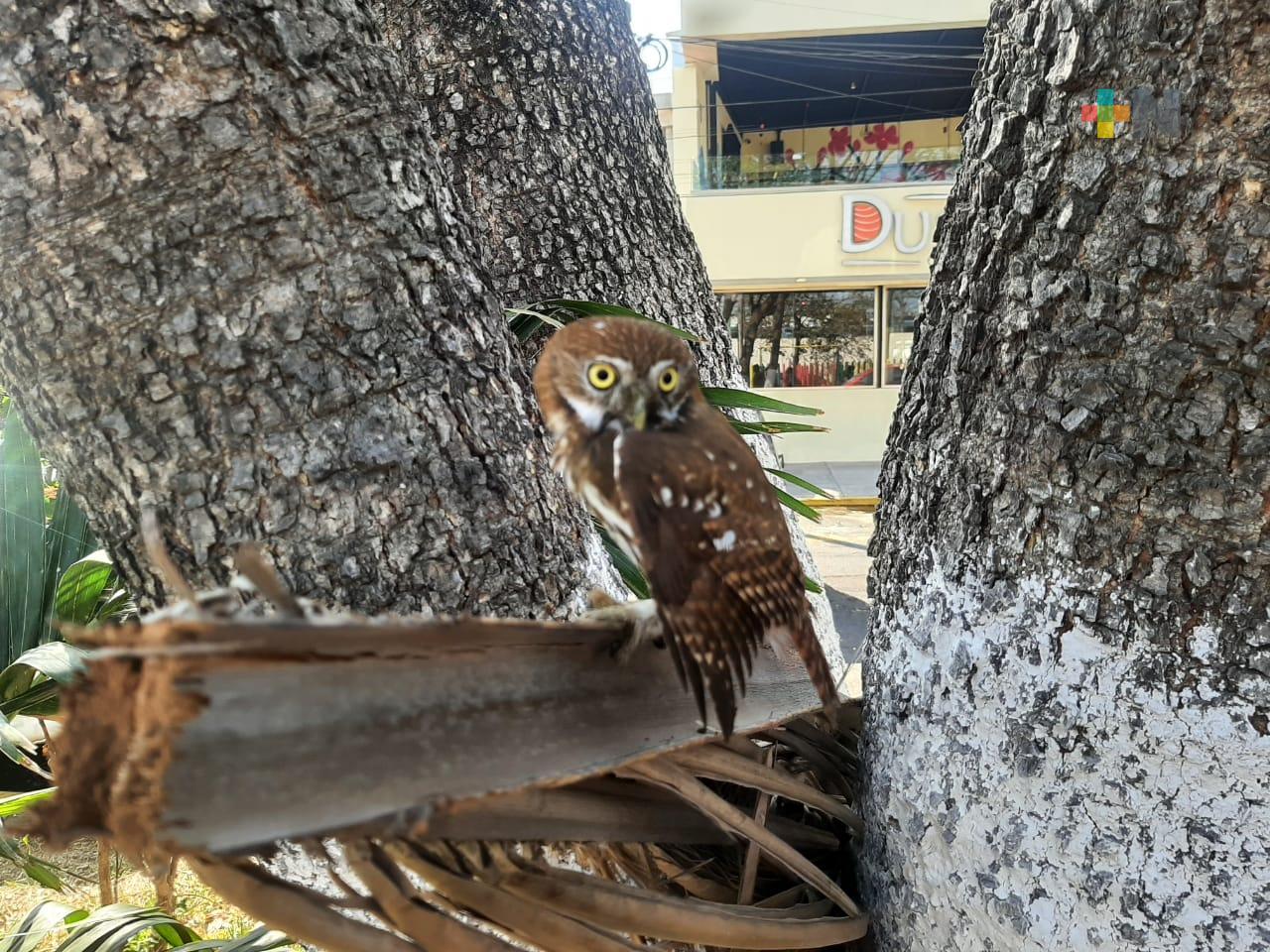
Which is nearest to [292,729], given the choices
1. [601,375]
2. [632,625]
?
[632,625]

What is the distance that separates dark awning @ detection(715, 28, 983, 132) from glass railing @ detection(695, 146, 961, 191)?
0.97 m

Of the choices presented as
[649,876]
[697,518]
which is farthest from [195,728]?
[649,876]

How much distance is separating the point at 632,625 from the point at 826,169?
13.3m

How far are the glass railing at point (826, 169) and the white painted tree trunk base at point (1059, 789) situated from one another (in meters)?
12.9

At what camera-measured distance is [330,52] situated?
114cm

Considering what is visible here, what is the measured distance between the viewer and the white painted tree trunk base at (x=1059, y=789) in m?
0.95

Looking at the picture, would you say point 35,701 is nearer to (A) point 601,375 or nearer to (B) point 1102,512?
(A) point 601,375

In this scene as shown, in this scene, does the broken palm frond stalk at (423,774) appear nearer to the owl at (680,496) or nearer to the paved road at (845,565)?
the owl at (680,496)

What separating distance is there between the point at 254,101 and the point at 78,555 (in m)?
2.11

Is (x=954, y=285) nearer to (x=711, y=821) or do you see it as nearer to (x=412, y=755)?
(x=711, y=821)

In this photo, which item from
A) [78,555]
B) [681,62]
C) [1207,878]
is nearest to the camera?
[1207,878]

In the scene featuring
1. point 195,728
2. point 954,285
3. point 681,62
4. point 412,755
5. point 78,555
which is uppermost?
point 681,62

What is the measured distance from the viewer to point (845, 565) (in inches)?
325

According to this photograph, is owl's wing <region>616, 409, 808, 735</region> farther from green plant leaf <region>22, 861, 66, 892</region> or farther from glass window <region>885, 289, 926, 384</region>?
glass window <region>885, 289, 926, 384</region>
